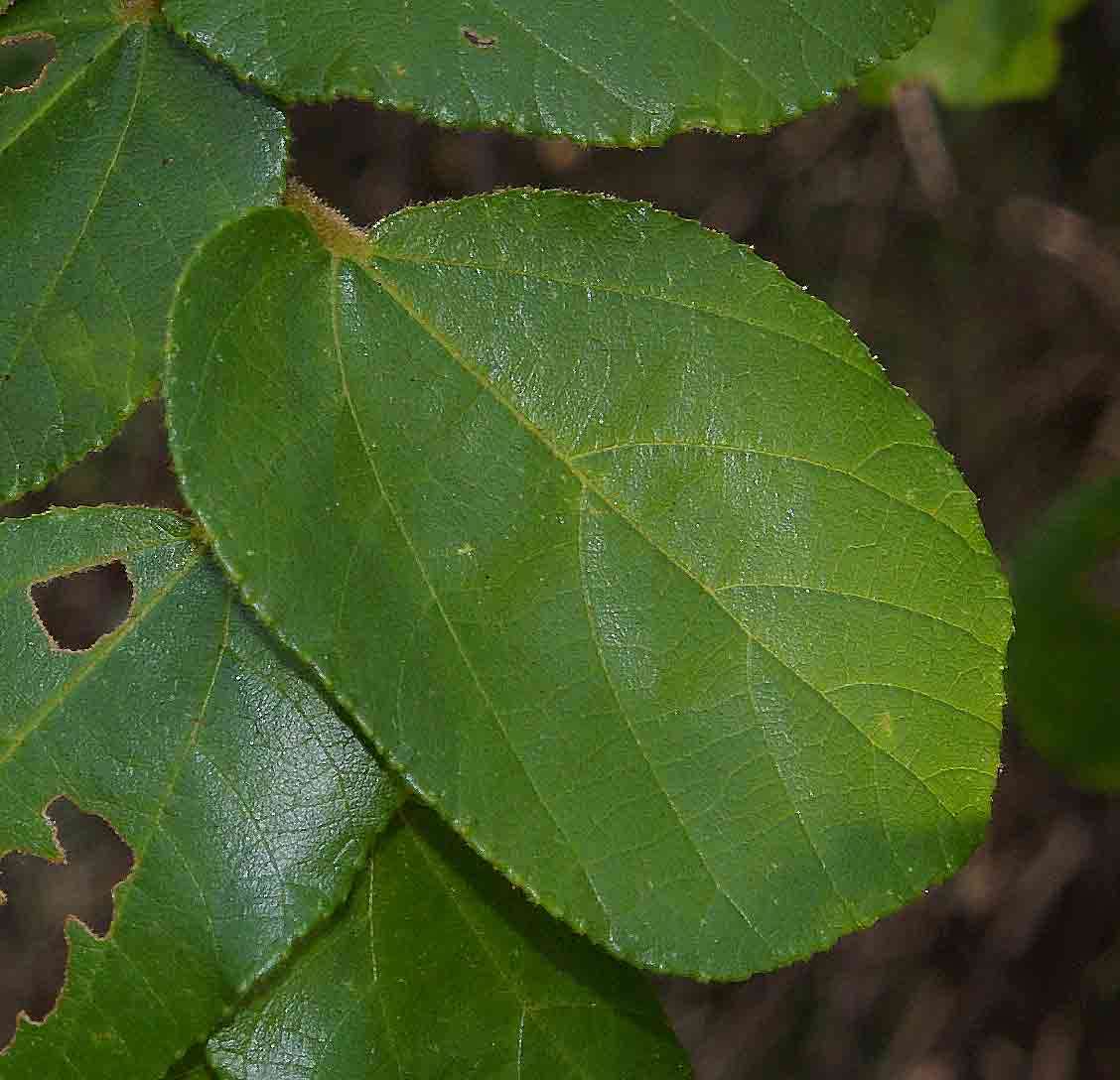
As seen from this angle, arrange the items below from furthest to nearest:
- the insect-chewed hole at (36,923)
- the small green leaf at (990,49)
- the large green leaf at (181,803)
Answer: the insect-chewed hole at (36,923) < the small green leaf at (990,49) < the large green leaf at (181,803)

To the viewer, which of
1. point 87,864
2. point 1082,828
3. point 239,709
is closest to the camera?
point 239,709

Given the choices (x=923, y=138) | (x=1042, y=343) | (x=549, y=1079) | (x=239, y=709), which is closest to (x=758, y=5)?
(x=239, y=709)

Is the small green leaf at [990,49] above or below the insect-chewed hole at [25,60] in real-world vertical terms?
below

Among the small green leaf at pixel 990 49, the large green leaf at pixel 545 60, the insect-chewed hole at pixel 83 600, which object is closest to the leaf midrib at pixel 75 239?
the large green leaf at pixel 545 60

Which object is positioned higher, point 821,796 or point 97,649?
point 97,649

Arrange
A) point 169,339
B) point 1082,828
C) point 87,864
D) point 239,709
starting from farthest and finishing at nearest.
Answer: point 1082,828 → point 87,864 → point 239,709 → point 169,339

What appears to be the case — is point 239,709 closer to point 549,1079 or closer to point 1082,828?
point 549,1079

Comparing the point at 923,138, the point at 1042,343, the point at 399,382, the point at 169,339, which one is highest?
the point at 169,339

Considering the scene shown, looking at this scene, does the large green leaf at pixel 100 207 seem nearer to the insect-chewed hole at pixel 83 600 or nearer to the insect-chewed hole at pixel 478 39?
the insect-chewed hole at pixel 478 39
